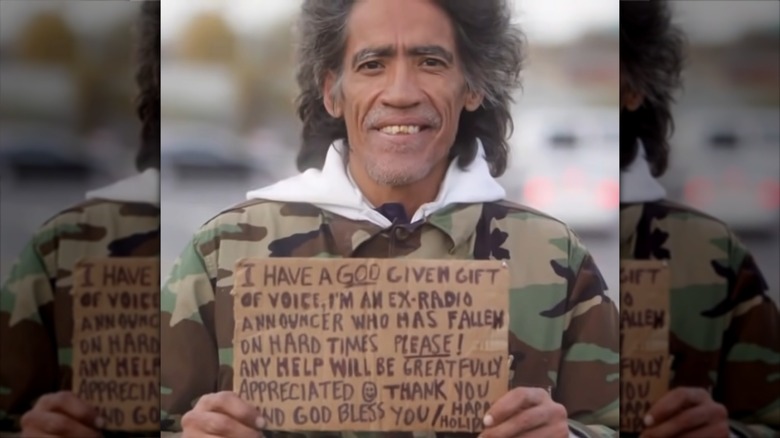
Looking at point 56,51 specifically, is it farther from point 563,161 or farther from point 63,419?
point 563,161

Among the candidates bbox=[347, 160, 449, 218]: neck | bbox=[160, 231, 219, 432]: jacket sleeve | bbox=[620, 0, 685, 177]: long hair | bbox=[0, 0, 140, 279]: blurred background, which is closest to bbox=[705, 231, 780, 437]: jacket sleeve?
bbox=[620, 0, 685, 177]: long hair

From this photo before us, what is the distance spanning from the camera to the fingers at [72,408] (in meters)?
4.30

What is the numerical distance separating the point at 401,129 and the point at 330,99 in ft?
0.94

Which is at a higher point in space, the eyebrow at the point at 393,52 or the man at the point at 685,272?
the eyebrow at the point at 393,52

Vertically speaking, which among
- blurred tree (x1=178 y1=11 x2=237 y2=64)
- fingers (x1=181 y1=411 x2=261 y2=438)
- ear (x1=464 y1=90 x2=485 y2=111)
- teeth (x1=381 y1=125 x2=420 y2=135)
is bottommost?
fingers (x1=181 y1=411 x2=261 y2=438)

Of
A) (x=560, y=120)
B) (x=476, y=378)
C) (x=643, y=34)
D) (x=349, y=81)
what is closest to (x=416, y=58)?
(x=349, y=81)

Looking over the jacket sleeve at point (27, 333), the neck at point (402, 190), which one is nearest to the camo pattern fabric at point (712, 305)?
the neck at point (402, 190)

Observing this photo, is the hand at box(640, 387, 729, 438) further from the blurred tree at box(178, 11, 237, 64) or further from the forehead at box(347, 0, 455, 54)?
the blurred tree at box(178, 11, 237, 64)

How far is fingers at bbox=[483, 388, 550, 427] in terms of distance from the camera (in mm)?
4082

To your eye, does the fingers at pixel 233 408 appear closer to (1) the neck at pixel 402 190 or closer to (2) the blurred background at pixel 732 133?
(1) the neck at pixel 402 190

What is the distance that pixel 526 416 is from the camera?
13.4 ft

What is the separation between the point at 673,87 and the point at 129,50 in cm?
207

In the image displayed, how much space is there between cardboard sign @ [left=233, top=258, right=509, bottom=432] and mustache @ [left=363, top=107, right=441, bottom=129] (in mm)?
501

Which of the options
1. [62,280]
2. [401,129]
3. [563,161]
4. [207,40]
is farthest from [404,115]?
[62,280]
